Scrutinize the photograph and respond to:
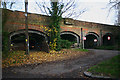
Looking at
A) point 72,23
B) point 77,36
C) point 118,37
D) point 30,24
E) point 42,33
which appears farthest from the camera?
point 77,36

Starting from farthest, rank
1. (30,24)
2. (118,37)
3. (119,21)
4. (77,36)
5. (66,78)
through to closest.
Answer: (77,36)
(30,24)
(66,78)
(119,21)
(118,37)

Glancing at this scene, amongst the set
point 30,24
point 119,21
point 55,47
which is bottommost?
point 55,47

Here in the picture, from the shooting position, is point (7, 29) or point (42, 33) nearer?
point (7, 29)

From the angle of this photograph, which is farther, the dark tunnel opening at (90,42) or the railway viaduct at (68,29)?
the dark tunnel opening at (90,42)

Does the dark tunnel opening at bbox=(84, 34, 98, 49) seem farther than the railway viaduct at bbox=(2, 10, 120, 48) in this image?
Yes

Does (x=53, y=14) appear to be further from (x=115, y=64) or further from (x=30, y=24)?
(x=115, y=64)

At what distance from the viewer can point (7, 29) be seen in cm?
106

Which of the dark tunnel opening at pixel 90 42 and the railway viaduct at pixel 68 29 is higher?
the railway viaduct at pixel 68 29

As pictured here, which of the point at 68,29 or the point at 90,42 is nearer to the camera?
the point at 68,29

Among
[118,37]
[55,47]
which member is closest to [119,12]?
[118,37]

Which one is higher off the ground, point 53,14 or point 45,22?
point 53,14

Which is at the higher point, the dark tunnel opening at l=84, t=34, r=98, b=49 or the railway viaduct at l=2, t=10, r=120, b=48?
the railway viaduct at l=2, t=10, r=120, b=48

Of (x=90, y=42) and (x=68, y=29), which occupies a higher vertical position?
(x=68, y=29)

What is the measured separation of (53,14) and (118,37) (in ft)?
32.9
